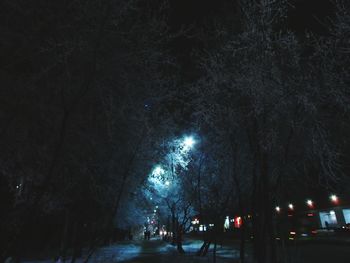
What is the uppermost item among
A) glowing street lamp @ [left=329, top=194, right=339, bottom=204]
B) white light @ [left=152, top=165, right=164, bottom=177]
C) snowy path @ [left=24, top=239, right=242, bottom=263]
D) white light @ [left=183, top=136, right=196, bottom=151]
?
glowing street lamp @ [left=329, top=194, right=339, bottom=204]

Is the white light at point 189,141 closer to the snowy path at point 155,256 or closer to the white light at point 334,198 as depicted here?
the snowy path at point 155,256

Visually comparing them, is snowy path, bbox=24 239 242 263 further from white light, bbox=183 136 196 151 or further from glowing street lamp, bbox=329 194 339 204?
glowing street lamp, bbox=329 194 339 204

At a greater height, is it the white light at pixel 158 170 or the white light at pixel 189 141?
the white light at pixel 189 141

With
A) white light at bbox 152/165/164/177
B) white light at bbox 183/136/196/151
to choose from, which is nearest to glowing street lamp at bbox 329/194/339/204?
white light at bbox 183/136/196/151

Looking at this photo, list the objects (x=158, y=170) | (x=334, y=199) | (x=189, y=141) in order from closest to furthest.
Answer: (x=158, y=170) < (x=189, y=141) < (x=334, y=199)

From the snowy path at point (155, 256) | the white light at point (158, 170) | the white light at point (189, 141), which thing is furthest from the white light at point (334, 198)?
the white light at point (158, 170)

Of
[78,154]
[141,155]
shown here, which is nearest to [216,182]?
[141,155]

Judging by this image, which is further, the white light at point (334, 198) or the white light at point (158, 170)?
the white light at point (334, 198)

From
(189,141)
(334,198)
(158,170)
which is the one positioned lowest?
(158,170)

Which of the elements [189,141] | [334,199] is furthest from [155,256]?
[334,199]

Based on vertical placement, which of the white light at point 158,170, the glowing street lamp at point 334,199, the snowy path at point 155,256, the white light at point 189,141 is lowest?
the snowy path at point 155,256

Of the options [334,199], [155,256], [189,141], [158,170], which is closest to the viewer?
[158,170]

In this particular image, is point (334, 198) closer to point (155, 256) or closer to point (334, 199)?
point (334, 199)

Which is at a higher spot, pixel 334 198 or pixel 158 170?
pixel 334 198
